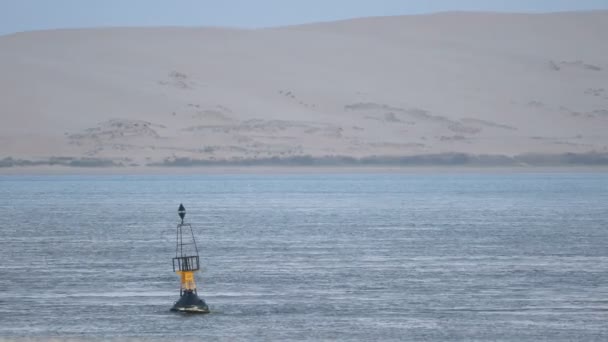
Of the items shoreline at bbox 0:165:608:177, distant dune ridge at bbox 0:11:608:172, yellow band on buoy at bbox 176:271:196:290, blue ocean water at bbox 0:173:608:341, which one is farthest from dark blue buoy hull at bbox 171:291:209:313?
distant dune ridge at bbox 0:11:608:172

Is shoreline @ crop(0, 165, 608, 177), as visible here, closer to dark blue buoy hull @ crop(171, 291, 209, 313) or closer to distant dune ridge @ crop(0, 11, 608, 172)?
distant dune ridge @ crop(0, 11, 608, 172)

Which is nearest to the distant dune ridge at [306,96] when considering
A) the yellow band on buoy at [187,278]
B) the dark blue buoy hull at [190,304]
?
the yellow band on buoy at [187,278]

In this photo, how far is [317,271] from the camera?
4322cm

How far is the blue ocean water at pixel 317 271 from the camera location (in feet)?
105

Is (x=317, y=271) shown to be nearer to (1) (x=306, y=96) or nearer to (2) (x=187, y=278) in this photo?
(2) (x=187, y=278)

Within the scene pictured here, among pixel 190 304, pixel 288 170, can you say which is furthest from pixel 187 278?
pixel 288 170

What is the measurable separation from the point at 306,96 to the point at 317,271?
117m

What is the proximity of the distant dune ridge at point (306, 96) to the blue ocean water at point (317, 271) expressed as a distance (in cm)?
5371

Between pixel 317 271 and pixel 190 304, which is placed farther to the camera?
pixel 317 271

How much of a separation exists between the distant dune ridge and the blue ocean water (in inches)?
2115

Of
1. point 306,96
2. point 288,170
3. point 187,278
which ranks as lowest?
point 187,278

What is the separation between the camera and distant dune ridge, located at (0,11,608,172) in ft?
459

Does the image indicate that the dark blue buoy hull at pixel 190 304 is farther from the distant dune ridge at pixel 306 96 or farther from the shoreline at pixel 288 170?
the distant dune ridge at pixel 306 96

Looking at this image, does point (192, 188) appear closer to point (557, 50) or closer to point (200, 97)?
point (200, 97)
